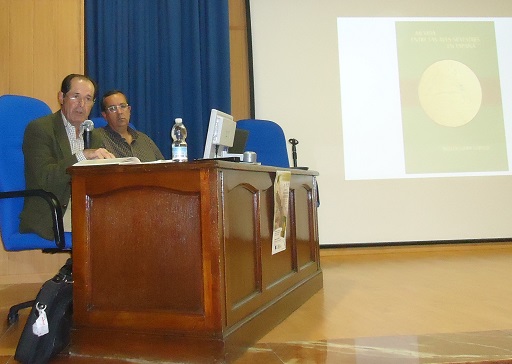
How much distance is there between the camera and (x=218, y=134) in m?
2.05

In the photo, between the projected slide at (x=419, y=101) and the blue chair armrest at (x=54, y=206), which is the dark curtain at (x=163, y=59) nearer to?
the projected slide at (x=419, y=101)

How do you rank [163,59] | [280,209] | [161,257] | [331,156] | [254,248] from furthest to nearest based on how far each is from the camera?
[331,156], [163,59], [280,209], [254,248], [161,257]

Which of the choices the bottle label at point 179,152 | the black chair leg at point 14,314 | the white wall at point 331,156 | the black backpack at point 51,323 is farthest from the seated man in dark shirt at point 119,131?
the white wall at point 331,156

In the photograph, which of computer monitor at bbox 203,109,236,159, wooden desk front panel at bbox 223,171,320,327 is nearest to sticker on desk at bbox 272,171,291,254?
wooden desk front panel at bbox 223,171,320,327

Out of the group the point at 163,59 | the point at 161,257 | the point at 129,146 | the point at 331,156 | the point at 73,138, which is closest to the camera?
the point at 161,257

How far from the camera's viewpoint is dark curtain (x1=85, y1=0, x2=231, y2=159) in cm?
369

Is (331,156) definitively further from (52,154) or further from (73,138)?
(52,154)

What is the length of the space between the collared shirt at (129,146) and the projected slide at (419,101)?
185 centimetres

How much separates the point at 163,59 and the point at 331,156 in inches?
64.1

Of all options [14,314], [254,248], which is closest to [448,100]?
[254,248]

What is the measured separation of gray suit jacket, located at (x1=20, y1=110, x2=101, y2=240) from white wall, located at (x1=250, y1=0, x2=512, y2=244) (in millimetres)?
2202

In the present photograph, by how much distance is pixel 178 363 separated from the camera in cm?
137

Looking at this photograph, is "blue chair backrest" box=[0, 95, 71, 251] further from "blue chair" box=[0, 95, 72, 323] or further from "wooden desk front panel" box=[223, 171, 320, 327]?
"wooden desk front panel" box=[223, 171, 320, 327]

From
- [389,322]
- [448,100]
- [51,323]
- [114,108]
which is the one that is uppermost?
[448,100]
